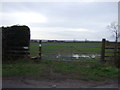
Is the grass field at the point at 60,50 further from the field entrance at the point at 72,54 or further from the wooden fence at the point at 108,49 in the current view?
the wooden fence at the point at 108,49

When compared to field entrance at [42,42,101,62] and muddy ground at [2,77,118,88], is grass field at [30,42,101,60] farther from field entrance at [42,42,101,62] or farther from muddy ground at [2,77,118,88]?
muddy ground at [2,77,118,88]

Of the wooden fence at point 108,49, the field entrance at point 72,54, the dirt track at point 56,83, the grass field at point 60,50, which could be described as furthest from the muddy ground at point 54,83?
the grass field at point 60,50

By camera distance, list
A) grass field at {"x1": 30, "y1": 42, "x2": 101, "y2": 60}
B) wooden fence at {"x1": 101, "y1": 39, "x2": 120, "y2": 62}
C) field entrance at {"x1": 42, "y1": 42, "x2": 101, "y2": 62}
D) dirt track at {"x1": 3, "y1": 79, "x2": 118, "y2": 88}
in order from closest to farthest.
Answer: dirt track at {"x1": 3, "y1": 79, "x2": 118, "y2": 88}
wooden fence at {"x1": 101, "y1": 39, "x2": 120, "y2": 62}
field entrance at {"x1": 42, "y1": 42, "x2": 101, "y2": 62}
grass field at {"x1": 30, "y1": 42, "x2": 101, "y2": 60}

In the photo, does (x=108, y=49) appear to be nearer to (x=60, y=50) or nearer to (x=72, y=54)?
(x=72, y=54)

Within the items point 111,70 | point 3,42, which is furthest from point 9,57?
point 111,70

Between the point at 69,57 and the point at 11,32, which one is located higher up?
the point at 11,32

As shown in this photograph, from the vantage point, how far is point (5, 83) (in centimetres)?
624

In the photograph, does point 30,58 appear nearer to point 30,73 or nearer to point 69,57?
point 69,57

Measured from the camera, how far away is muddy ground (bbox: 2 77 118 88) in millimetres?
5988

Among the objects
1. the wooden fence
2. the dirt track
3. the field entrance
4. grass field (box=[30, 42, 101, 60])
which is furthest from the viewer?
grass field (box=[30, 42, 101, 60])

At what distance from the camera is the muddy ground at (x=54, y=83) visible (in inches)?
236

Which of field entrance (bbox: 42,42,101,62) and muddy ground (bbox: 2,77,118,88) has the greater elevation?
field entrance (bbox: 42,42,101,62)

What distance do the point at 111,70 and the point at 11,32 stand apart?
22.7ft

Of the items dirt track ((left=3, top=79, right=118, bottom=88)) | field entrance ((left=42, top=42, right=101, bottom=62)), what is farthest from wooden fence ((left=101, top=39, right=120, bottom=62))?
dirt track ((left=3, top=79, right=118, bottom=88))
